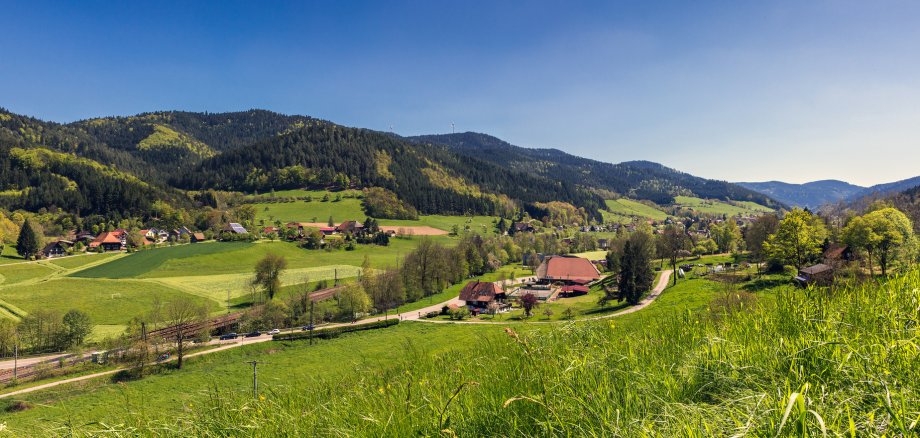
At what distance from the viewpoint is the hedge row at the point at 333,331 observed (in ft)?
168

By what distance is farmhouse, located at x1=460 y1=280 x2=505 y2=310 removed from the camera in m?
67.0

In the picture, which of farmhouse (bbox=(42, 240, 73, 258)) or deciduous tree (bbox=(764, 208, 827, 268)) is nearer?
deciduous tree (bbox=(764, 208, 827, 268))

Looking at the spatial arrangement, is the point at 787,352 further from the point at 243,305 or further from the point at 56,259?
the point at 56,259

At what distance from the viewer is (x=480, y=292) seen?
69312 millimetres

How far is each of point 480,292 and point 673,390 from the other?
66.6 m

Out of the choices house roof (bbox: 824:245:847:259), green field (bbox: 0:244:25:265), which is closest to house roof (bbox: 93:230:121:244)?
green field (bbox: 0:244:25:265)

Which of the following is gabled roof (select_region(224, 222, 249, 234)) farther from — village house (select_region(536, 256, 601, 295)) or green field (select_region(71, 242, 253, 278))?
village house (select_region(536, 256, 601, 295))

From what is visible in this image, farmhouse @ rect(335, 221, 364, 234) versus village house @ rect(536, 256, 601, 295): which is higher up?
farmhouse @ rect(335, 221, 364, 234)

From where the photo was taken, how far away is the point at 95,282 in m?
70.2

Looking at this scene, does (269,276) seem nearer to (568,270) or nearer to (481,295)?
(481,295)

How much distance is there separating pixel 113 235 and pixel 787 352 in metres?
144

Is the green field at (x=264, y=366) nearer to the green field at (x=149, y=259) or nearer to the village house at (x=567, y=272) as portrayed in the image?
the village house at (x=567, y=272)

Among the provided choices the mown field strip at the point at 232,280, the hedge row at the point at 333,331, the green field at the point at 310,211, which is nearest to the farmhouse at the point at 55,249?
the mown field strip at the point at 232,280

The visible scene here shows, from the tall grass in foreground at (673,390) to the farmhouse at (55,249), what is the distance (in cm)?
12746
